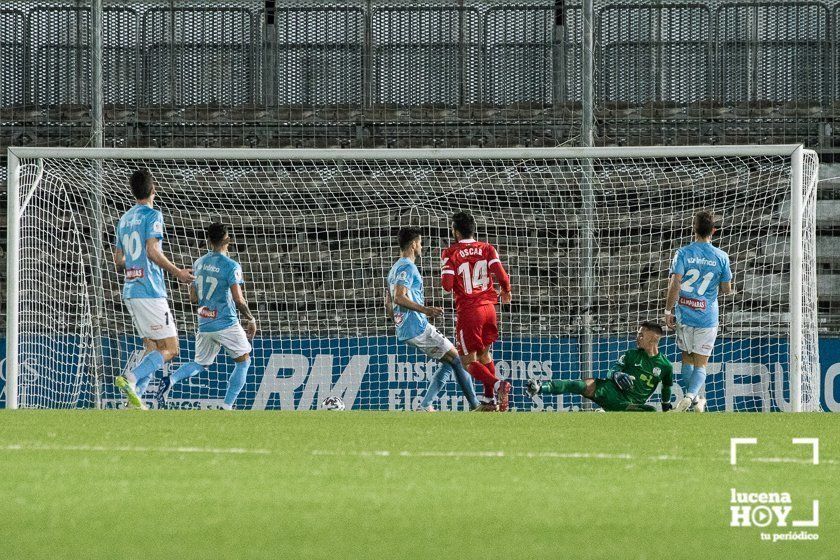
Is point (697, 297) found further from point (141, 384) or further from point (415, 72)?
point (141, 384)

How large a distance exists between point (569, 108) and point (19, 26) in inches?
186

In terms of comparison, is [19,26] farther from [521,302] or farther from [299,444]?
[299,444]

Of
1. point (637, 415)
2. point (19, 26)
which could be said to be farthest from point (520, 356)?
point (19, 26)

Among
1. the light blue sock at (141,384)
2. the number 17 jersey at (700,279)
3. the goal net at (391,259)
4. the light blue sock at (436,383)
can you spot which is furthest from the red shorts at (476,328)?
the light blue sock at (141,384)

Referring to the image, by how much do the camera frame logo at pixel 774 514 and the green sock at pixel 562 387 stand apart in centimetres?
535

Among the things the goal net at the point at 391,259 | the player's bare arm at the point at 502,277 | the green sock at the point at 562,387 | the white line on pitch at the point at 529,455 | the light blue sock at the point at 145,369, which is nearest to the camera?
the white line on pitch at the point at 529,455

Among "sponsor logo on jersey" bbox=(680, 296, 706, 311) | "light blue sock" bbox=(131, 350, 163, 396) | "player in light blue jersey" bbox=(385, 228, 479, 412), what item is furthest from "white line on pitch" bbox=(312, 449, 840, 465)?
"sponsor logo on jersey" bbox=(680, 296, 706, 311)

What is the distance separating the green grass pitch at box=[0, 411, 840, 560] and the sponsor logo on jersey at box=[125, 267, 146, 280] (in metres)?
2.53

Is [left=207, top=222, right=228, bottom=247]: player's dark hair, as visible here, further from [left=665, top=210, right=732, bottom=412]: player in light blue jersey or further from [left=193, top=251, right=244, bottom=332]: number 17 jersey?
[left=665, top=210, right=732, bottom=412]: player in light blue jersey

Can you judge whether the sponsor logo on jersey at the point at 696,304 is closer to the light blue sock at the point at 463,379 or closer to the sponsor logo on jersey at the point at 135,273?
the light blue sock at the point at 463,379

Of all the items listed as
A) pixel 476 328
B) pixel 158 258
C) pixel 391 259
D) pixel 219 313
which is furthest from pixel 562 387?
pixel 158 258

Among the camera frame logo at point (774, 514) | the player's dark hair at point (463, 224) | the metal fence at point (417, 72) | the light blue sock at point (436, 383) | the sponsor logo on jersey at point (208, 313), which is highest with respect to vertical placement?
the metal fence at point (417, 72)

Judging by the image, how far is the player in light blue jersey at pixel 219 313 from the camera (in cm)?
888

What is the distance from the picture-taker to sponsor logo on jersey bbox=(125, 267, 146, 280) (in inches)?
318
